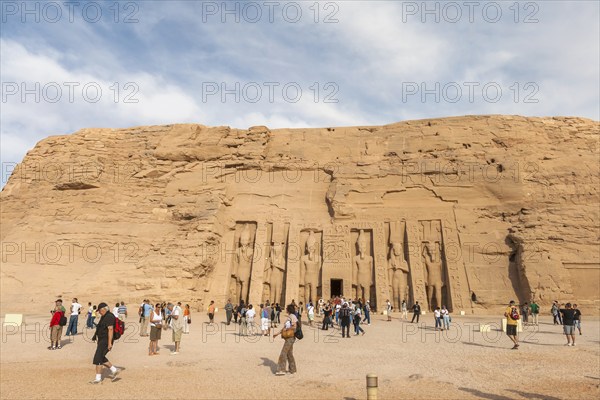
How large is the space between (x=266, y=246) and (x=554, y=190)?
14791mm

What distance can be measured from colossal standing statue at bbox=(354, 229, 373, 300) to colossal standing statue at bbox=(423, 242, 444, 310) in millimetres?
2781

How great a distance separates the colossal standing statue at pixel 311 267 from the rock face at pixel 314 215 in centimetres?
7

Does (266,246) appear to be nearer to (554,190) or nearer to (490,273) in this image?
(490,273)

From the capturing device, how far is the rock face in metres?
20.6

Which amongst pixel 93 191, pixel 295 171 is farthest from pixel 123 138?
pixel 295 171

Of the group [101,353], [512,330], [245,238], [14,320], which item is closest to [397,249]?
[245,238]

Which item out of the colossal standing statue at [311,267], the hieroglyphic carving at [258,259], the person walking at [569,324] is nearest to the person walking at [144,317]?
the hieroglyphic carving at [258,259]

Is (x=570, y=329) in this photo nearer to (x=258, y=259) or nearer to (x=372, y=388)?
(x=372, y=388)

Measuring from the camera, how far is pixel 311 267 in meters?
22.8

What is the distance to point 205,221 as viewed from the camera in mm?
22938

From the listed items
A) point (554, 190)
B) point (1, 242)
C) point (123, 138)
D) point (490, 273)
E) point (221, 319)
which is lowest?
point (221, 319)

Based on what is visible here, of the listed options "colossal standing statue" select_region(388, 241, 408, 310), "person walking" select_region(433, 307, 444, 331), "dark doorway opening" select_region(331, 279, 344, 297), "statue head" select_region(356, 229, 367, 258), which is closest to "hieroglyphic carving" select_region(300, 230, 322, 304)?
"dark doorway opening" select_region(331, 279, 344, 297)

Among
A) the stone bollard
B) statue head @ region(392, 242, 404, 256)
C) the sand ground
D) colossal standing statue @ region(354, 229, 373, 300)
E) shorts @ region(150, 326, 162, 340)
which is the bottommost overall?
the sand ground

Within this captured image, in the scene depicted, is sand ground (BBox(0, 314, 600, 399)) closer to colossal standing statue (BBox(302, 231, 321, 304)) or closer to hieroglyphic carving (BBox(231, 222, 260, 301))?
colossal standing statue (BBox(302, 231, 321, 304))
